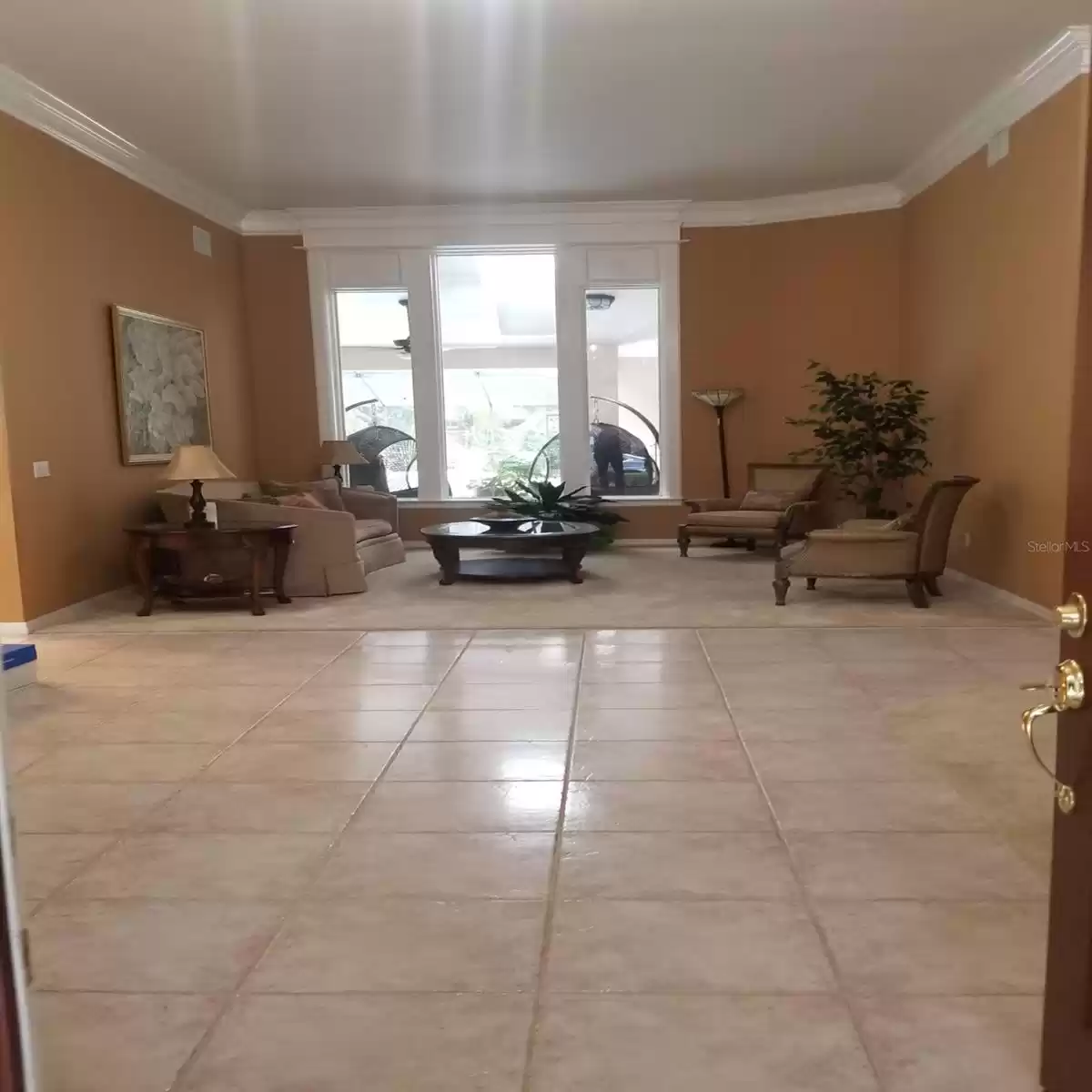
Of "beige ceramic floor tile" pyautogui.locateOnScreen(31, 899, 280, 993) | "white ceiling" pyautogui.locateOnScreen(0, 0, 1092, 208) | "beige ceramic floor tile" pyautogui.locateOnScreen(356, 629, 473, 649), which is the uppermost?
"white ceiling" pyautogui.locateOnScreen(0, 0, 1092, 208)

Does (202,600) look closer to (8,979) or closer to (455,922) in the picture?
(455,922)

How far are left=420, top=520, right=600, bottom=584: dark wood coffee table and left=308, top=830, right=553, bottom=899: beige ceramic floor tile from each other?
3997 millimetres

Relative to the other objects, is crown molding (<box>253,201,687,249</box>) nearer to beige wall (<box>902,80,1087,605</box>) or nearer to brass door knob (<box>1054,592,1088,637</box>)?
beige wall (<box>902,80,1087,605</box>)

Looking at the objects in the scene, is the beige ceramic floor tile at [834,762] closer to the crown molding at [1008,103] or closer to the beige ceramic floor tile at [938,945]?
the beige ceramic floor tile at [938,945]

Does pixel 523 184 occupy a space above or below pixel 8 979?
above

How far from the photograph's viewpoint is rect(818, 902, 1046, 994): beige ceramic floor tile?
186 cm

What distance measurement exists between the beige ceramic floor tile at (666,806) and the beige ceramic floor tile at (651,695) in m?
0.82

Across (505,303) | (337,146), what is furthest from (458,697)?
(505,303)

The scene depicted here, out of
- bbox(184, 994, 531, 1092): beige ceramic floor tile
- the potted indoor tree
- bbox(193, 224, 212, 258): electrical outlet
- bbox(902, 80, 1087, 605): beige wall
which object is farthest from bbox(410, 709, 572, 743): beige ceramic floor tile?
bbox(193, 224, 212, 258): electrical outlet

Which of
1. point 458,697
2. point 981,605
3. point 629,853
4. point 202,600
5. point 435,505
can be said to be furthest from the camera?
point 435,505

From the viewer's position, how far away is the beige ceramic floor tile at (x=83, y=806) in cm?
270

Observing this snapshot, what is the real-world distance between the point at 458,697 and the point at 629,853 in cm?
160

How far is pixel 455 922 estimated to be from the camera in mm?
2127

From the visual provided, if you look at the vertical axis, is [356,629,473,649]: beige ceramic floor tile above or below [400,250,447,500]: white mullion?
below
